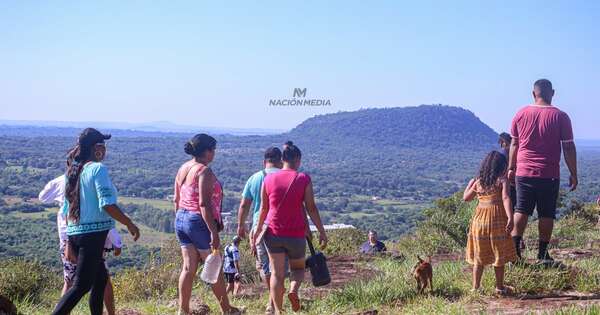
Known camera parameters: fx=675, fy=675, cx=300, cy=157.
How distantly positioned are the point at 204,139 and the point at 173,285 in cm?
387

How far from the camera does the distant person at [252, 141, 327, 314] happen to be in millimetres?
5242

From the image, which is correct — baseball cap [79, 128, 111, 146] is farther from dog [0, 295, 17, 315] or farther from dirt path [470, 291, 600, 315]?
dirt path [470, 291, 600, 315]

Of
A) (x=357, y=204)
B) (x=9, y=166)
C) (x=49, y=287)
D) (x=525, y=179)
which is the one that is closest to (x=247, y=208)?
(x=525, y=179)

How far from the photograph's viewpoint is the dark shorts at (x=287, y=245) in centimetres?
529

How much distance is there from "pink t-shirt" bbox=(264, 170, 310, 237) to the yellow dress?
1524 mm

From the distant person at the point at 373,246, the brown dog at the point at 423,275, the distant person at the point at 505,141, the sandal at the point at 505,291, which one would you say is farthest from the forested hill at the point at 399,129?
the sandal at the point at 505,291

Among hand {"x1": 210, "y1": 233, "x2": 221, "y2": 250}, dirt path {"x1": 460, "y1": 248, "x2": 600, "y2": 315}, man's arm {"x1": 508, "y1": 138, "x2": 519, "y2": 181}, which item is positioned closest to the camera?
dirt path {"x1": 460, "y1": 248, "x2": 600, "y2": 315}

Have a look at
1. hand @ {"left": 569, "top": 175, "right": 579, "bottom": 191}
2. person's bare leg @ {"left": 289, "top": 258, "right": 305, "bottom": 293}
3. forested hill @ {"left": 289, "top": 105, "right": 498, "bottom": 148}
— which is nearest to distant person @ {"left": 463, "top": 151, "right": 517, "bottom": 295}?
hand @ {"left": 569, "top": 175, "right": 579, "bottom": 191}

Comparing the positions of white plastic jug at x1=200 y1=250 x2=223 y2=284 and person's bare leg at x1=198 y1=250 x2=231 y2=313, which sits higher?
white plastic jug at x1=200 y1=250 x2=223 y2=284

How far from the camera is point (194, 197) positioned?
5324 mm

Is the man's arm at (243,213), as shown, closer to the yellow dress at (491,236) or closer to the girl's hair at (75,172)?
the girl's hair at (75,172)

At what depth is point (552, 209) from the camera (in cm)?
608

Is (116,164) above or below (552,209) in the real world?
below

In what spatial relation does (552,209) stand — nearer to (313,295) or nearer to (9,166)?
(313,295)
